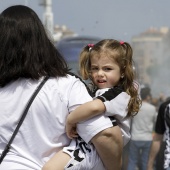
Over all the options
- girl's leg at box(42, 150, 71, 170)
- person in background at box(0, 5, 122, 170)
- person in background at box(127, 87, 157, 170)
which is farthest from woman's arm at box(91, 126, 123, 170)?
person in background at box(127, 87, 157, 170)

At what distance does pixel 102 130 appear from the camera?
2.10m

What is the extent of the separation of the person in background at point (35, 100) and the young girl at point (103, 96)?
0.12ft

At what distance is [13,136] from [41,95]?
0.63 ft

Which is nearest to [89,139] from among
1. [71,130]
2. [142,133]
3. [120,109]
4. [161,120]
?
[71,130]

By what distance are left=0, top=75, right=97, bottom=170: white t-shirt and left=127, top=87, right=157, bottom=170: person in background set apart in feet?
16.4

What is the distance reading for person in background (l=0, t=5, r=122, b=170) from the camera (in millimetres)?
2098

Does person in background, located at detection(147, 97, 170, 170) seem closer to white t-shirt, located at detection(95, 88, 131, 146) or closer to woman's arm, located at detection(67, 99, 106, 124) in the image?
white t-shirt, located at detection(95, 88, 131, 146)

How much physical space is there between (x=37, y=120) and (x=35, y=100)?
0.26ft

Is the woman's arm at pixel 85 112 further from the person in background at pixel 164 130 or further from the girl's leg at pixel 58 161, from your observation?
the person in background at pixel 164 130

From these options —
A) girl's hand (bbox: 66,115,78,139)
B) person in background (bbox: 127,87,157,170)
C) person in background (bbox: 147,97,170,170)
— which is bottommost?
person in background (bbox: 127,87,157,170)

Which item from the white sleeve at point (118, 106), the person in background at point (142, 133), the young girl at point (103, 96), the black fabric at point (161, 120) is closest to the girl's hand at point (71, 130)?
the young girl at point (103, 96)

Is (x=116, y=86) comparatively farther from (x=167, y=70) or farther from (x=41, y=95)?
(x=167, y=70)

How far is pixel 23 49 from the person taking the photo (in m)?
2.11

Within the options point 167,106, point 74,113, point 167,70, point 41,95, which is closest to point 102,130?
point 74,113
